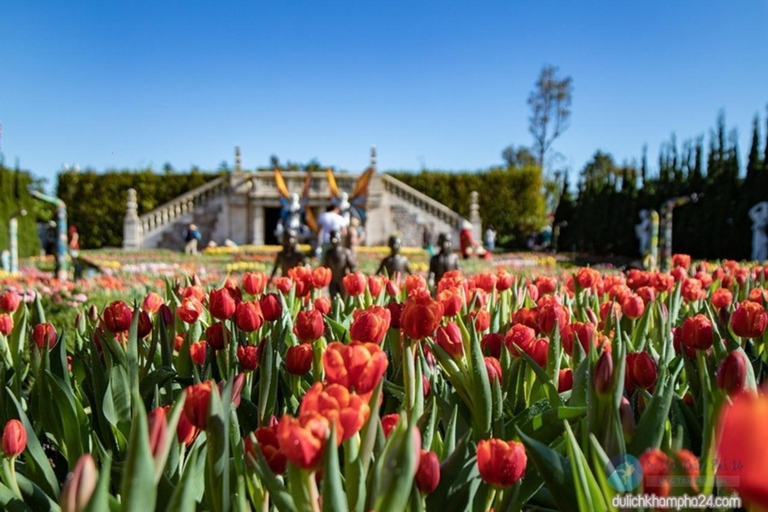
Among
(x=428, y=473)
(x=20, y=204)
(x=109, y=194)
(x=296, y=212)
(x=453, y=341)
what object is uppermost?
(x=109, y=194)

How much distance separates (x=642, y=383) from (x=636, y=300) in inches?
33.4

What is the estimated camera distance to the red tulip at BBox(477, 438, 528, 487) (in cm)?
96

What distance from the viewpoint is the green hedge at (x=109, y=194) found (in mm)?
31188

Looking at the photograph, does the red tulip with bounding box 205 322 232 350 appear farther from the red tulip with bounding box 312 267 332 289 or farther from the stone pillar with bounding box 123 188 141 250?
the stone pillar with bounding box 123 188 141 250

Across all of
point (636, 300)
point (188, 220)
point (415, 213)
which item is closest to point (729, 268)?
point (636, 300)

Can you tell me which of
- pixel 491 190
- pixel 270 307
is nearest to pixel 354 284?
pixel 270 307

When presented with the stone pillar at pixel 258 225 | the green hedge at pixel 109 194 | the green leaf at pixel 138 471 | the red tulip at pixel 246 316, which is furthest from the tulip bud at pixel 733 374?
the green hedge at pixel 109 194

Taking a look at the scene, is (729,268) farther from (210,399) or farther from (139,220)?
(139,220)

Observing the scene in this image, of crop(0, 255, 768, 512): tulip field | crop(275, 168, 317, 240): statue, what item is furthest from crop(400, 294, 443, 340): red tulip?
crop(275, 168, 317, 240): statue

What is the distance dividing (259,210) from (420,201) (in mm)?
7081

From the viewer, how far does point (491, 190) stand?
1299 inches

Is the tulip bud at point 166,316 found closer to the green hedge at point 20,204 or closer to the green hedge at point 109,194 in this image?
the green hedge at point 20,204

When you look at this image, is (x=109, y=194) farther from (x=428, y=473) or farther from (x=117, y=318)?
(x=428, y=473)

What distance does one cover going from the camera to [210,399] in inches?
39.9
